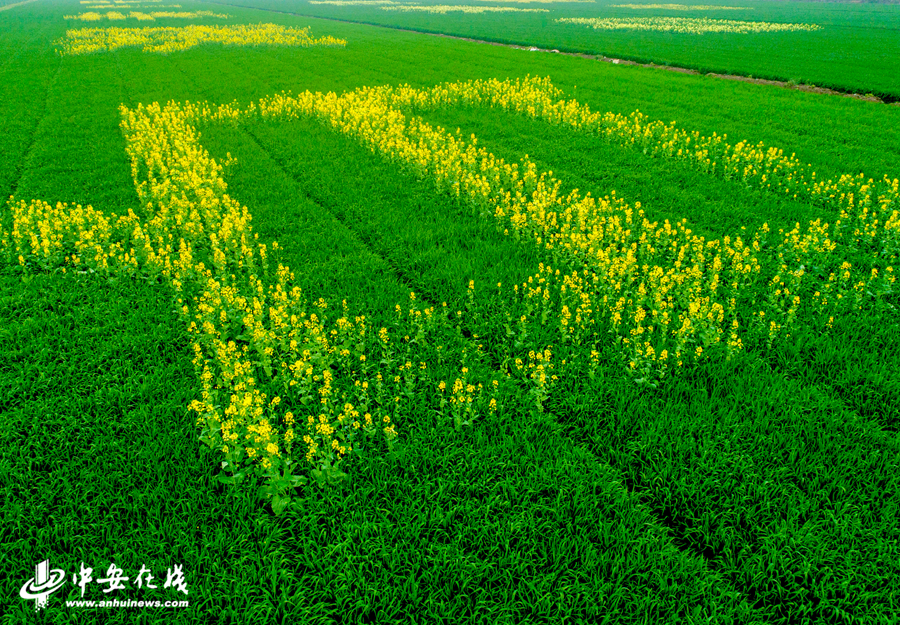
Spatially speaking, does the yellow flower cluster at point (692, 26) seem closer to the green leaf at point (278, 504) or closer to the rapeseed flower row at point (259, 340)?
the rapeseed flower row at point (259, 340)

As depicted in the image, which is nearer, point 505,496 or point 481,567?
point 481,567

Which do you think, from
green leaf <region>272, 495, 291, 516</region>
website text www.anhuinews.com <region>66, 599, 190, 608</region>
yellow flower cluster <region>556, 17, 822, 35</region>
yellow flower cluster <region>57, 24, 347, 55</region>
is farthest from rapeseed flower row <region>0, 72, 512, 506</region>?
yellow flower cluster <region>556, 17, 822, 35</region>

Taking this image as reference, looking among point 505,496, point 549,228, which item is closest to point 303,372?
point 505,496

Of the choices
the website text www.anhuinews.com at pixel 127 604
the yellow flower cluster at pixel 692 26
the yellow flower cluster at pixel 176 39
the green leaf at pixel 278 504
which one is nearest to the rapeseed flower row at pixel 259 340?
the green leaf at pixel 278 504

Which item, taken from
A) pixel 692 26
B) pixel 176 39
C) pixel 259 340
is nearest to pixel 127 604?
pixel 259 340

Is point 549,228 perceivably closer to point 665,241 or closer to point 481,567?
point 665,241

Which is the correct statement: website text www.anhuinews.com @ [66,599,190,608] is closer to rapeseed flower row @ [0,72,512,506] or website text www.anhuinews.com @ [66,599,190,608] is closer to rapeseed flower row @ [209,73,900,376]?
rapeseed flower row @ [0,72,512,506]

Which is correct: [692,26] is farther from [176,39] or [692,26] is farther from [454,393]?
[454,393]
